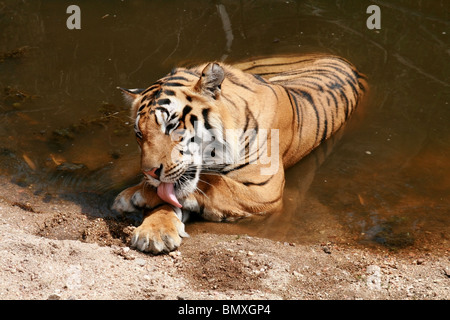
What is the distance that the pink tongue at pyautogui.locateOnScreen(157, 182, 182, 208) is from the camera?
12.2 feet

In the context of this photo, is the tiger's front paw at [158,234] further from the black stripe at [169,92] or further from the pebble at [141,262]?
the black stripe at [169,92]

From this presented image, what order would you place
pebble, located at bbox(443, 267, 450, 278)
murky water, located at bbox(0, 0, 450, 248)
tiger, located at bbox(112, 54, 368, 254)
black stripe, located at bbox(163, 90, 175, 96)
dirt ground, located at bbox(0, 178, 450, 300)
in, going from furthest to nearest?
murky water, located at bbox(0, 0, 450, 248) → black stripe, located at bbox(163, 90, 175, 96) → tiger, located at bbox(112, 54, 368, 254) → pebble, located at bbox(443, 267, 450, 278) → dirt ground, located at bbox(0, 178, 450, 300)

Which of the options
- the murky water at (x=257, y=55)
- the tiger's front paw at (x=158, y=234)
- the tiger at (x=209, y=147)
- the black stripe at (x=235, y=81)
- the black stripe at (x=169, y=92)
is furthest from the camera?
the murky water at (x=257, y=55)

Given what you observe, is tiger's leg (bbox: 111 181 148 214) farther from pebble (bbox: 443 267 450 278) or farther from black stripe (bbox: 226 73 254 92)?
pebble (bbox: 443 267 450 278)

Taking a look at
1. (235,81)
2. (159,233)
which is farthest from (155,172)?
(235,81)

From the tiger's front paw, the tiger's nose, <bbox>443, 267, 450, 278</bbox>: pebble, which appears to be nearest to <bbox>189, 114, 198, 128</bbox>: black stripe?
the tiger's nose

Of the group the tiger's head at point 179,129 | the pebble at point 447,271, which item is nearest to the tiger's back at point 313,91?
the tiger's head at point 179,129

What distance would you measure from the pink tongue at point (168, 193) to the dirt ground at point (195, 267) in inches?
10.8

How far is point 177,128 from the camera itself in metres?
3.62

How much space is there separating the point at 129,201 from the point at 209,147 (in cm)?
69

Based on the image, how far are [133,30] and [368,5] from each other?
2870mm

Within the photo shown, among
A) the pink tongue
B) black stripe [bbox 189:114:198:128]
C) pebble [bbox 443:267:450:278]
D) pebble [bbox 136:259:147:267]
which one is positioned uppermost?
black stripe [bbox 189:114:198:128]

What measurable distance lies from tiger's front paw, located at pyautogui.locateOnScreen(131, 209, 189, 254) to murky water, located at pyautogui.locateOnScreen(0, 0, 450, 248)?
0.28 metres

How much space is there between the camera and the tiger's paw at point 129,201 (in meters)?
3.91
